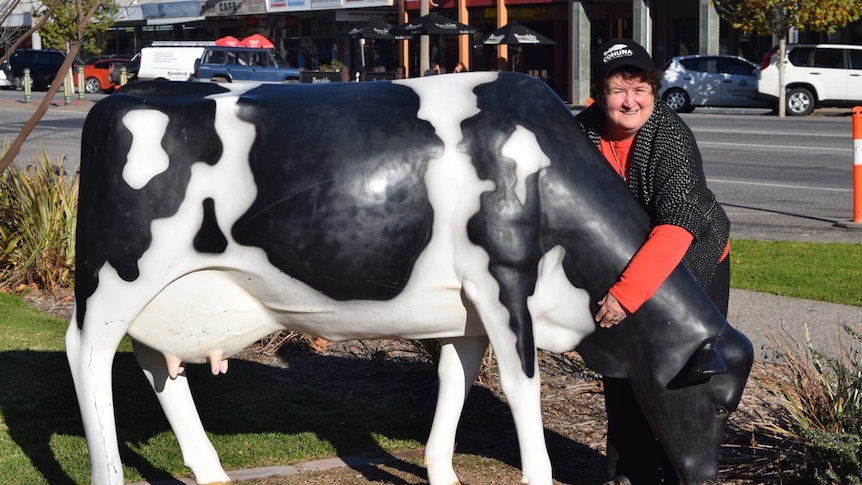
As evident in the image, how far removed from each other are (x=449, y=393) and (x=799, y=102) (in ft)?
85.8

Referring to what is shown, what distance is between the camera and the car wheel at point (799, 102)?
28531mm

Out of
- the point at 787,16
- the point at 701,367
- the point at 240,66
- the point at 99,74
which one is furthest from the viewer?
the point at 99,74

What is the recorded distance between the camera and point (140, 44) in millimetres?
56281

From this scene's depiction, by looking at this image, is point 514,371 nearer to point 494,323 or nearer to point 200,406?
point 494,323

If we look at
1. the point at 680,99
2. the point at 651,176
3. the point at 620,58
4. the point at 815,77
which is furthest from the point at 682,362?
the point at 680,99

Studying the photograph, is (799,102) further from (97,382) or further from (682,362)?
(97,382)

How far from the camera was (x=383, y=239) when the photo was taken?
377 cm

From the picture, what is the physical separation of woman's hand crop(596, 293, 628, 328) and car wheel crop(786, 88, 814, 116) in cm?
2623

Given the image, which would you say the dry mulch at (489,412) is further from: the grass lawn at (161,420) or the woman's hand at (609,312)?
the woman's hand at (609,312)

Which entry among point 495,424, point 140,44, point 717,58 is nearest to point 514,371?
point 495,424

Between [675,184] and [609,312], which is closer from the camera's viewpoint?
[609,312]

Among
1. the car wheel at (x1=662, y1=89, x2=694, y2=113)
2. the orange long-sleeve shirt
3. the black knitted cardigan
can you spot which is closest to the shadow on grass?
the black knitted cardigan

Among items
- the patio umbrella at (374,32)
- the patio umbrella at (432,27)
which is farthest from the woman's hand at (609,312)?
the patio umbrella at (374,32)

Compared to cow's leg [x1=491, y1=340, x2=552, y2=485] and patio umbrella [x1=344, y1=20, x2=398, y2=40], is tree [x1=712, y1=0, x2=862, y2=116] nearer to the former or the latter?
patio umbrella [x1=344, y1=20, x2=398, y2=40]
